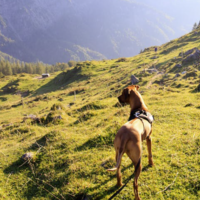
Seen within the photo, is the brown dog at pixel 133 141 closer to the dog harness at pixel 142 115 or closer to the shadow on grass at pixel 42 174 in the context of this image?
the dog harness at pixel 142 115

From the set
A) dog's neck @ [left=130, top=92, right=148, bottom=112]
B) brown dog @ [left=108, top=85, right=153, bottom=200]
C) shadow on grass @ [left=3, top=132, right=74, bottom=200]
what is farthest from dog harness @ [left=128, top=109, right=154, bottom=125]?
shadow on grass @ [left=3, top=132, right=74, bottom=200]

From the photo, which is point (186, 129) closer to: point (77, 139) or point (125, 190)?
point (125, 190)

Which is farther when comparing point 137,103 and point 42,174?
point 42,174

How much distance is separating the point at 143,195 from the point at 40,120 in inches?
465

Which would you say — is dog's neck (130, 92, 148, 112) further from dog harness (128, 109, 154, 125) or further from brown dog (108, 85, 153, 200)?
brown dog (108, 85, 153, 200)

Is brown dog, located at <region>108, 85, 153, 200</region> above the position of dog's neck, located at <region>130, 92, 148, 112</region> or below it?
below

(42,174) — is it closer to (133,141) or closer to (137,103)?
(133,141)

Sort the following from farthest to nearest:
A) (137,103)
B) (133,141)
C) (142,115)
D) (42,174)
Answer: (42,174)
(137,103)
(142,115)
(133,141)

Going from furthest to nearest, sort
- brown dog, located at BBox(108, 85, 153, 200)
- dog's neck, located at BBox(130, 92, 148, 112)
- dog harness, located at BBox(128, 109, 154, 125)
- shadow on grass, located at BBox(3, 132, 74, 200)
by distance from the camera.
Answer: dog's neck, located at BBox(130, 92, 148, 112)
shadow on grass, located at BBox(3, 132, 74, 200)
dog harness, located at BBox(128, 109, 154, 125)
brown dog, located at BBox(108, 85, 153, 200)

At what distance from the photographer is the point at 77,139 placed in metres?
9.09

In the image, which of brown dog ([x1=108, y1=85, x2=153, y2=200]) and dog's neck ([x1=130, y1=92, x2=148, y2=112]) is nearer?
brown dog ([x1=108, y1=85, x2=153, y2=200])

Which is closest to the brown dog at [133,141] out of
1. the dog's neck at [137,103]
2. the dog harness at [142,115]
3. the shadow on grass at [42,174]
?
the dog harness at [142,115]

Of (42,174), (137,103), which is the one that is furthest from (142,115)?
(42,174)

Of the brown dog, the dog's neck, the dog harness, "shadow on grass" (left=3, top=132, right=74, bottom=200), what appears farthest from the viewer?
the dog's neck
